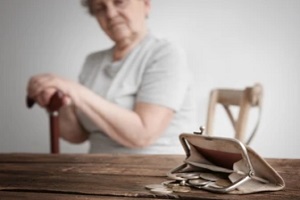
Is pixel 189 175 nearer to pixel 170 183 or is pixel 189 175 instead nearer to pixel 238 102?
pixel 170 183

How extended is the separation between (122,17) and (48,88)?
0.32 meters

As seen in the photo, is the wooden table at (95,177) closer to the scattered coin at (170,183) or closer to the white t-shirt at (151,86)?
the scattered coin at (170,183)

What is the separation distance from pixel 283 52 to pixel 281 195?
108 centimetres

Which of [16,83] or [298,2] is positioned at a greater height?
[298,2]

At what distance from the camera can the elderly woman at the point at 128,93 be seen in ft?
4.41

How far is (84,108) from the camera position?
1.34 meters

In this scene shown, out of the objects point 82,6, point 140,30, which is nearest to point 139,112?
point 140,30

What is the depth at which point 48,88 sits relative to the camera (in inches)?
55.5

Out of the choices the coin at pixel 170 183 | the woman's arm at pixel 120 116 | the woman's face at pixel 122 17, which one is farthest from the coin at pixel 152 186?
the woman's face at pixel 122 17

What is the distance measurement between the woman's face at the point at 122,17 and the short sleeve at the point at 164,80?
0.45 ft

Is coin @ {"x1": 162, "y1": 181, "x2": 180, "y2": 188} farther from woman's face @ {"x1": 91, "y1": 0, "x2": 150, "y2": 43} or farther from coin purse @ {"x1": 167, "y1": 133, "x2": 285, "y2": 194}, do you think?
woman's face @ {"x1": 91, "y1": 0, "x2": 150, "y2": 43}

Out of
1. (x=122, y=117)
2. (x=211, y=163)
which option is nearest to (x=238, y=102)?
(x=122, y=117)

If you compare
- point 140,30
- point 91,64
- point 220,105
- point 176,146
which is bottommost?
point 176,146

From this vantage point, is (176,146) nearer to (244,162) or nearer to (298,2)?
(298,2)
